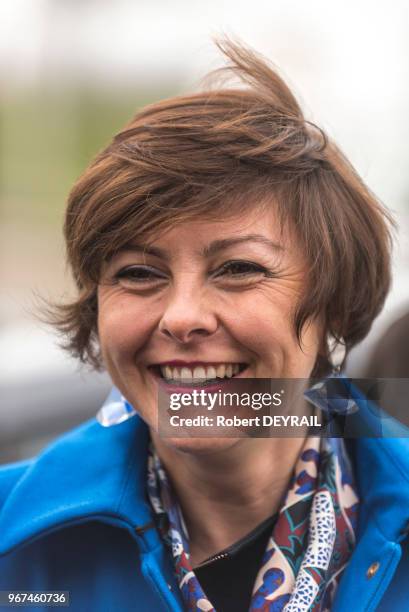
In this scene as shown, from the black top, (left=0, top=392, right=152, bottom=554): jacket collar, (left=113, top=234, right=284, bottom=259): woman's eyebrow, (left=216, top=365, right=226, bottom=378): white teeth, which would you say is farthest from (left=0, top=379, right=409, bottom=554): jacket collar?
(left=113, top=234, right=284, bottom=259): woman's eyebrow

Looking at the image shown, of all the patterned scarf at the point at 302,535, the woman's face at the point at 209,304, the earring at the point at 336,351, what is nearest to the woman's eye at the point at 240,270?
the woman's face at the point at 209,304

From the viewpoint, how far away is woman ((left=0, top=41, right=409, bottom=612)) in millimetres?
1337

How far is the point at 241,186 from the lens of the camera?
135cm

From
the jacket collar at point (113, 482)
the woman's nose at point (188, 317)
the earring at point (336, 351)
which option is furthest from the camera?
the earring at point (336, 351)

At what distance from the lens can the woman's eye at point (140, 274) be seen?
54.4 inches

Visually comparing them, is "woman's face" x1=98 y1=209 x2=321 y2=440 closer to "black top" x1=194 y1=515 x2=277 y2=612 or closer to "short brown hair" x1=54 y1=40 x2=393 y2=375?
"short brown hair" x1=54 y1=40 x2=393 y2=375

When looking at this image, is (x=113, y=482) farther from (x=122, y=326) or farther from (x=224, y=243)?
(x=224, y=243)

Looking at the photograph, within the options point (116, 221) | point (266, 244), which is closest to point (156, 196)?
point (116, 221)

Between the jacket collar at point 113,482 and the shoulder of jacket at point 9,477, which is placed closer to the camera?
the jacket collar at point 113,482

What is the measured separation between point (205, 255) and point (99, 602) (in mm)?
Answer: 694

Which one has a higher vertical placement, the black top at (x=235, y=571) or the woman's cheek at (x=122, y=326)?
the woman's cheek at (x=122, y=326)

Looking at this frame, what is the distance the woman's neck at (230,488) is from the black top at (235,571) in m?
0.02

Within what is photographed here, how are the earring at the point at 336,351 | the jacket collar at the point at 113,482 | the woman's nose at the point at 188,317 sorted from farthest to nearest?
the earring at the point at 336,351
the jacket collar at the point at 113,482
the woman's nose at the point at 188,317

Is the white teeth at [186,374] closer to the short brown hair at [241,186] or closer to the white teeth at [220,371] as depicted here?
the white teeth at [220,371]
